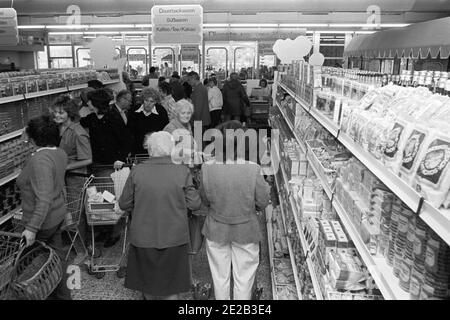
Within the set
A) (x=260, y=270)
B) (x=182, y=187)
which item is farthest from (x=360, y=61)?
(x=182, y=187)

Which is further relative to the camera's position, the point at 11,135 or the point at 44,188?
the point at 11,135

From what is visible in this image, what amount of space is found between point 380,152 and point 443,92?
85cm

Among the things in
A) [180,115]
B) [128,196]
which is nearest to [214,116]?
[180,115]

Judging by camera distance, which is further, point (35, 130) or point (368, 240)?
point (35, 130)

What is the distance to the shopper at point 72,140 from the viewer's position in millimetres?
4207

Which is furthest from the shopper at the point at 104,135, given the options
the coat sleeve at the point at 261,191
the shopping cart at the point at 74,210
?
the coat sleeve at the point at 261,191

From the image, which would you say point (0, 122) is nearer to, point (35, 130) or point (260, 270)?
point (35, 130)

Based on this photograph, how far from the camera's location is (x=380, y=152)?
1.87 meters

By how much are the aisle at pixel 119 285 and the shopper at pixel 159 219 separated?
77 cm

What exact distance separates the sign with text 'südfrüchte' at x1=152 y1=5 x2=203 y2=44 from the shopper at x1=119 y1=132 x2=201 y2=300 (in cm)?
551

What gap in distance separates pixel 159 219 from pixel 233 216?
1.75ft

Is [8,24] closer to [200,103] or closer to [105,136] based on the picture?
[200,103]

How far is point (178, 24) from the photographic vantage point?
320 inches
